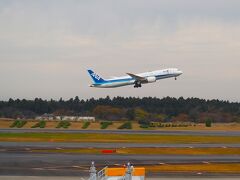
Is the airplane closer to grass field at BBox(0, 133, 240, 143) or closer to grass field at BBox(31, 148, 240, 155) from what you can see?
grass field at BBox(0, 133, 240, 143)

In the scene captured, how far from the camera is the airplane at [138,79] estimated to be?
385ft

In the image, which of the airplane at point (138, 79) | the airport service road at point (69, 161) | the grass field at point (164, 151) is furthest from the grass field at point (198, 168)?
the airplane at point (138, 79)

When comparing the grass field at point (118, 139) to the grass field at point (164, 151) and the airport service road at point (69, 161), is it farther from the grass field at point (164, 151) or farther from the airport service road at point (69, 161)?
the airport service road at point (69, 161)

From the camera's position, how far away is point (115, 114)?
16425 cm

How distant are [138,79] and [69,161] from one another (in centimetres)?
7088

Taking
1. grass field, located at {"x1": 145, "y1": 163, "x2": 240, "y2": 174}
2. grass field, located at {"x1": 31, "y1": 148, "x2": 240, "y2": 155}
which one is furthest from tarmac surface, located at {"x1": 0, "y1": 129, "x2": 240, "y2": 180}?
grass field, located at {"x1": 31, "y1": 148, "x2": 240, "y2": 155}

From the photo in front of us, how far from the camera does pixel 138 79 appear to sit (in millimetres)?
118250

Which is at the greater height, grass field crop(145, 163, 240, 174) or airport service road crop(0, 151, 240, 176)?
airport service road crop(0, 151, 240, 176)

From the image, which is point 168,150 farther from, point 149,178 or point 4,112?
point 4,112

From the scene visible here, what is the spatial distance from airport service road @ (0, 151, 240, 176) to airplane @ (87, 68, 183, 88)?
206ft

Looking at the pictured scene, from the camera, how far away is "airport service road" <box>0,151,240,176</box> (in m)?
41.3

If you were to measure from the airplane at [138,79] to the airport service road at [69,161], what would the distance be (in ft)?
206

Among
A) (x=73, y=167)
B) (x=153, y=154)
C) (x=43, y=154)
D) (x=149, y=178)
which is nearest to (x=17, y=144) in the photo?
(x=43, y=154)

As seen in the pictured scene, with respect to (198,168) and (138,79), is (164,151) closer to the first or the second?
(198,168)
